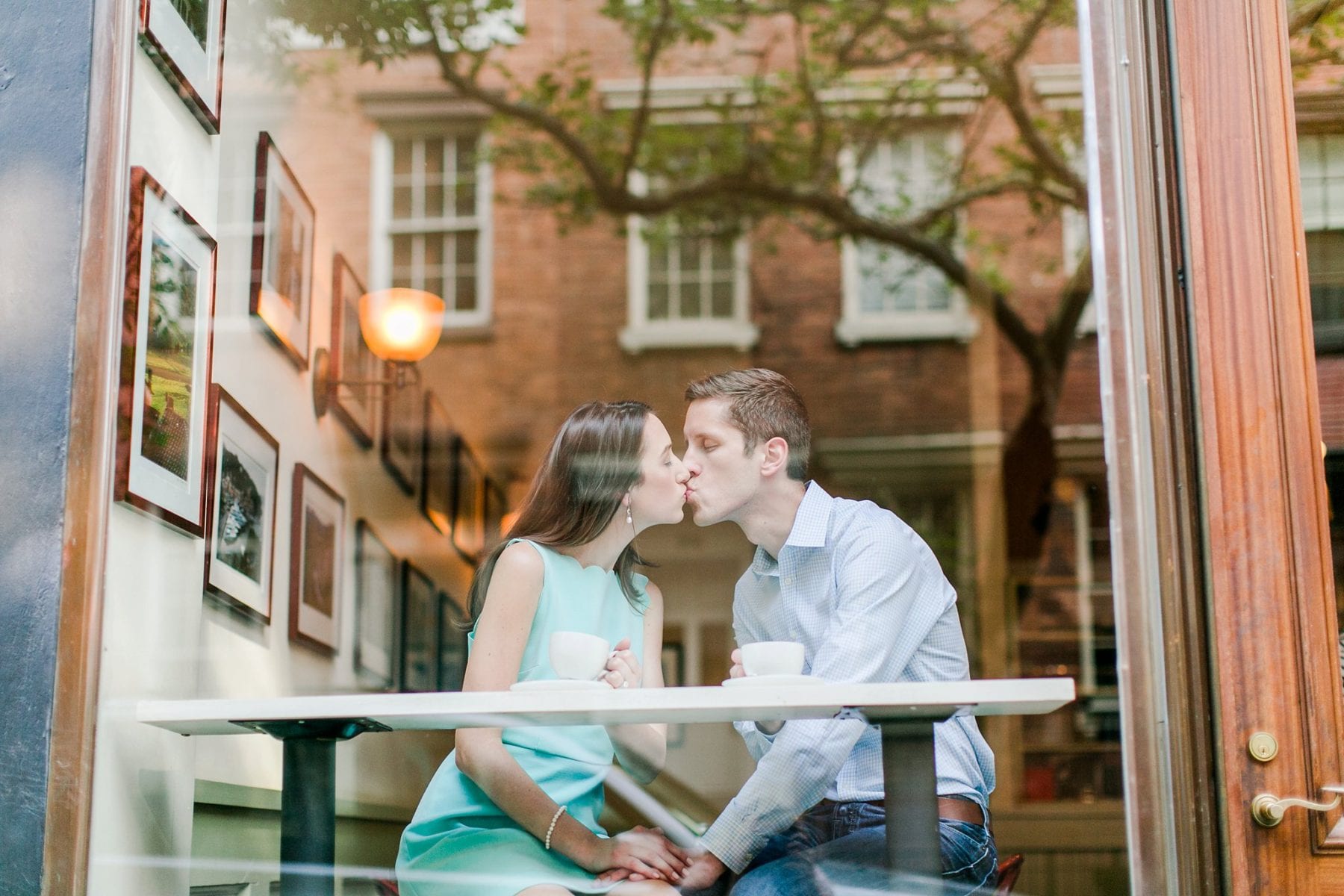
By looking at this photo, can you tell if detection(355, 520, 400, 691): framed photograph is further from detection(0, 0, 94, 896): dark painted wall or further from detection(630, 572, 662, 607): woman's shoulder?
detection(0, 0, 94, 896): dark painted wall

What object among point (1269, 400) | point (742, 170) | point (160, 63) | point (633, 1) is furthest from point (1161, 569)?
point (742, 170)

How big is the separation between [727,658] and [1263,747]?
2.49 feet

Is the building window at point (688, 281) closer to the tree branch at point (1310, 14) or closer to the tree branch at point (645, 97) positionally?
the tree branch at point (645, 97)

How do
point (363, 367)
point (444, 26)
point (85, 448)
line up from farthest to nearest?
point (444, 26), point (363, 367), point (85, 448)

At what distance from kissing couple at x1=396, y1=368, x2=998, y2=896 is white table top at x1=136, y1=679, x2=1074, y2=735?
0.09m

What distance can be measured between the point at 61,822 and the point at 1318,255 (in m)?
1.92

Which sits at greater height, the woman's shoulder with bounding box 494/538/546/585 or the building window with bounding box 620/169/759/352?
the building window with bounding box 620/169/759/352

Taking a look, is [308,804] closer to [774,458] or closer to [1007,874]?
[774,458]

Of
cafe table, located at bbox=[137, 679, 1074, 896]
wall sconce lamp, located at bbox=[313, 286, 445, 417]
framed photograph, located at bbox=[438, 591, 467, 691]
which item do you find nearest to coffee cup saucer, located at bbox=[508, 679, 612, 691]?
cafe table, located at bbox=[137, 679, 1074, 896]

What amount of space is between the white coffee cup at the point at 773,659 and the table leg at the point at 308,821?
0.60 m

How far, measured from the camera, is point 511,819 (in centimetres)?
199

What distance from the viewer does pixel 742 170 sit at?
21.4 ft

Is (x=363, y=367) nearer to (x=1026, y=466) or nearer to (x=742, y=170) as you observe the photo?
(x=742, y=170)

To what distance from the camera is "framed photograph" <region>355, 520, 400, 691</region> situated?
394 centimetres
